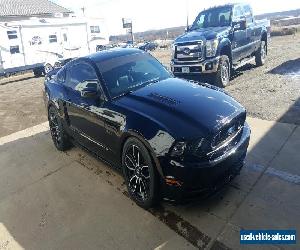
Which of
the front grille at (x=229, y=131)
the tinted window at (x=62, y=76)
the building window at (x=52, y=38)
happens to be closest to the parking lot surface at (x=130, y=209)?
the front grille at (x=229, y=131)

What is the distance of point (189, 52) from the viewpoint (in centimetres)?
952

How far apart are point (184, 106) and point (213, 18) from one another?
24.5 ft

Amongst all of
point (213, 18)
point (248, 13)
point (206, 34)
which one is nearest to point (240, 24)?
point (213, 18)

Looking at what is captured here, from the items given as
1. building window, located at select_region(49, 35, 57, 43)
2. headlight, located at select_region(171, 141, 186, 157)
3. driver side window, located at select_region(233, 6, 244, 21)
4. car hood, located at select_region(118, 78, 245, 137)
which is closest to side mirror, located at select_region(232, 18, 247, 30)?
driver side window, located at select_region(233, 6, 244, 21)

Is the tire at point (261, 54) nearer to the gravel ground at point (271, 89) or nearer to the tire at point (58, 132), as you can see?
the gravel ground at point (271, 89)

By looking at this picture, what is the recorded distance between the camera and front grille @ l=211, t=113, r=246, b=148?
12.5 ft

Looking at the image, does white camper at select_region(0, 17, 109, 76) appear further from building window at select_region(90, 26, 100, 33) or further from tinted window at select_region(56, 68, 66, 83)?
tinted window at select_region(56, 68, 66, 83)

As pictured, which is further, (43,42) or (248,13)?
(43,42)

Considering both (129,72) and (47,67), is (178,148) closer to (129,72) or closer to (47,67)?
(129,72)

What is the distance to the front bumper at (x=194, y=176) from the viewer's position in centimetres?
353

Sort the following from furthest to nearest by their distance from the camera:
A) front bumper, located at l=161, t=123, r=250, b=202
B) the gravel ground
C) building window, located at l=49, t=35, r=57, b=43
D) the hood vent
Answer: building window, located at l=49, t=35, r=57, b=43 < the gravel ground < the hood vent < front bumper, located at l=161, t=123, r=250, b=202

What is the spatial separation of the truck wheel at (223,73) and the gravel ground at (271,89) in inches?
9.0

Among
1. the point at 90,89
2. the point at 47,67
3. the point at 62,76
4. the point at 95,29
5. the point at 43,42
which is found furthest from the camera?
the point at 95,29

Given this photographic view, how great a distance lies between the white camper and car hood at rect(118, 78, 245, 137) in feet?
50.7
